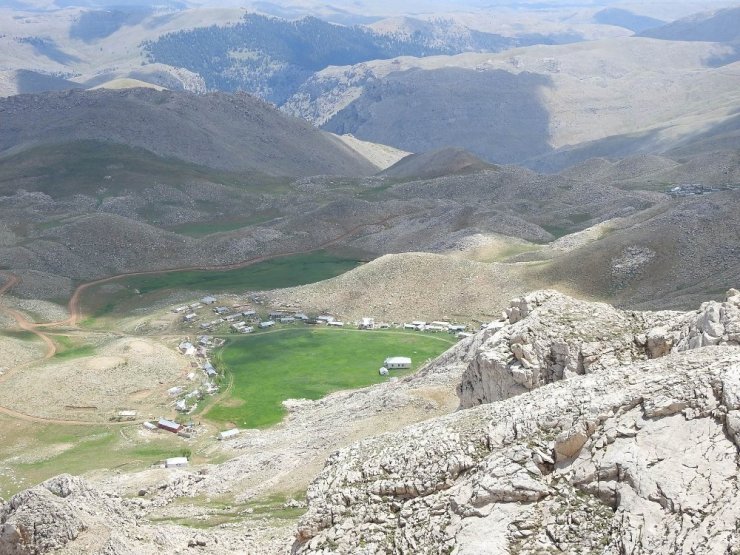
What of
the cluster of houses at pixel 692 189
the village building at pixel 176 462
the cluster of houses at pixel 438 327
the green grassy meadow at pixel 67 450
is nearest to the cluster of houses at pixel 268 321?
the cluster of houses at pixel 438 327

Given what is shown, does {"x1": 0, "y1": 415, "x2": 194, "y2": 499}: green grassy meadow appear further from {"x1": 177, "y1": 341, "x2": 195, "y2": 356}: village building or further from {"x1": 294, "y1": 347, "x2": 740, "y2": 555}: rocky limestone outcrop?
{"x1": 294, "y1": 347, "x2": 740, "y2": 555}: rocky limestone outcrop

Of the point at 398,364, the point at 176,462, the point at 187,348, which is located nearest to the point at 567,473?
the point at 176,462

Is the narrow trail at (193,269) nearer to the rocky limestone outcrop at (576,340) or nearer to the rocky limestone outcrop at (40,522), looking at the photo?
the rocky limestone outcrop at (40,522)

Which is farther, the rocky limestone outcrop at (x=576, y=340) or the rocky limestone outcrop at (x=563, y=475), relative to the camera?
the rocky limestone outcrop at (x=576, y=340)

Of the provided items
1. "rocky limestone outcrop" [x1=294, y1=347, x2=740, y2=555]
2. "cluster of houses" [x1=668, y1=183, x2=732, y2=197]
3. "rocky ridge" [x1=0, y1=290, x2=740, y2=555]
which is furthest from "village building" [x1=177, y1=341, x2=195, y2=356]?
"cluster of houses" [x1=668, y1=183, x2=732, y2=197]

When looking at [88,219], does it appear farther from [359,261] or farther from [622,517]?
[622,517]

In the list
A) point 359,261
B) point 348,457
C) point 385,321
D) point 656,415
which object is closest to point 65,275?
point 359,261

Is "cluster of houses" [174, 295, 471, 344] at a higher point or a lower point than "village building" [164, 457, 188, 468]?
lower
